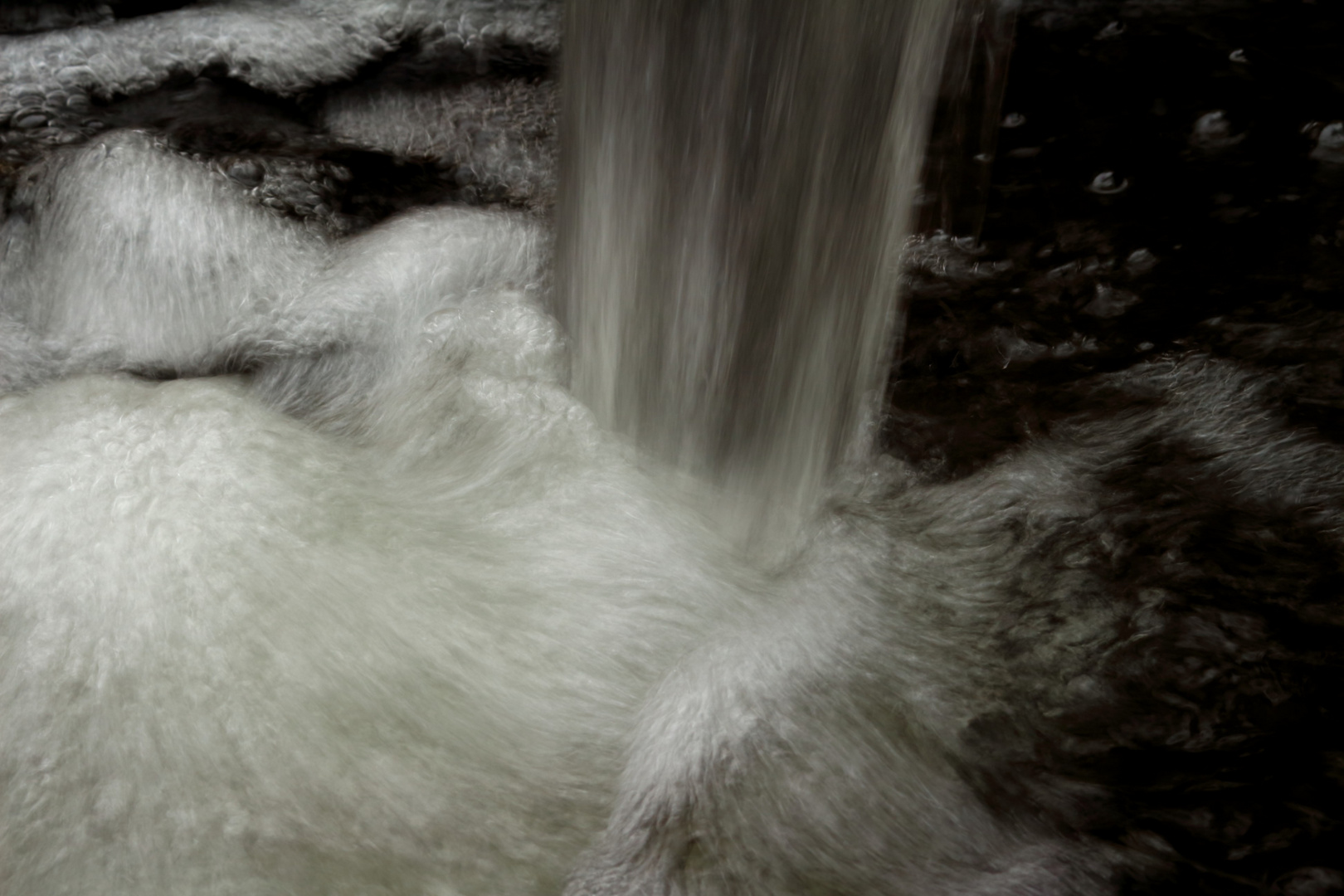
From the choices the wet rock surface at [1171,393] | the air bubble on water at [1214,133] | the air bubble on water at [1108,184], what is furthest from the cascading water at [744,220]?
the air bubble on water at [1214,133]

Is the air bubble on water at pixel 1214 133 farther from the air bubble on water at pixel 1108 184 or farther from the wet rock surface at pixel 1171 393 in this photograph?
the air bubble on water at pixel 1108 184

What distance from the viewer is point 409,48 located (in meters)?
2.30

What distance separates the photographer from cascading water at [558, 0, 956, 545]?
3.45 ft

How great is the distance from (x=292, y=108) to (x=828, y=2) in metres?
1.54

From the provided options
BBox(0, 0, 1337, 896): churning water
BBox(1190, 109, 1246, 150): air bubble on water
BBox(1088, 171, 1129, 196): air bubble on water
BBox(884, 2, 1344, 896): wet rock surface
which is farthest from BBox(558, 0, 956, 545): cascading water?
BBox(1190, 109, 1246, 150): air bubble on water

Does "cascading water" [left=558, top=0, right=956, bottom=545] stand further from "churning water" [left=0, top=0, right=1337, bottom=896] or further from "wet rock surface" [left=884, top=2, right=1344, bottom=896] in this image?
"wet rock surface" [left=884, top=2, right=1344, bottom=896]

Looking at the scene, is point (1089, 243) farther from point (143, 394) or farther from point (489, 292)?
point (143, 394)

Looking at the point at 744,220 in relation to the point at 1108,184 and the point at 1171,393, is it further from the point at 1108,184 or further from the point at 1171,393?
the point at 1108,184

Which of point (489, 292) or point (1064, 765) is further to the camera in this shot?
point (489, 292)

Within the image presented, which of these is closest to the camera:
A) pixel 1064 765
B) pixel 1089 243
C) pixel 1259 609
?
pixel 1064 765

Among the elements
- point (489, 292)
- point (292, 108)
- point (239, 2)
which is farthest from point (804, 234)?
point (239, 2)

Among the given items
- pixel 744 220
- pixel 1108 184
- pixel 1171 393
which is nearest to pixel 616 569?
pixel 744 220

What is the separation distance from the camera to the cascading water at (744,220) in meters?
1.05

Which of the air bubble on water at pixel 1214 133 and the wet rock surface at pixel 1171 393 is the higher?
the air bubble on water at pixel 1214 133
